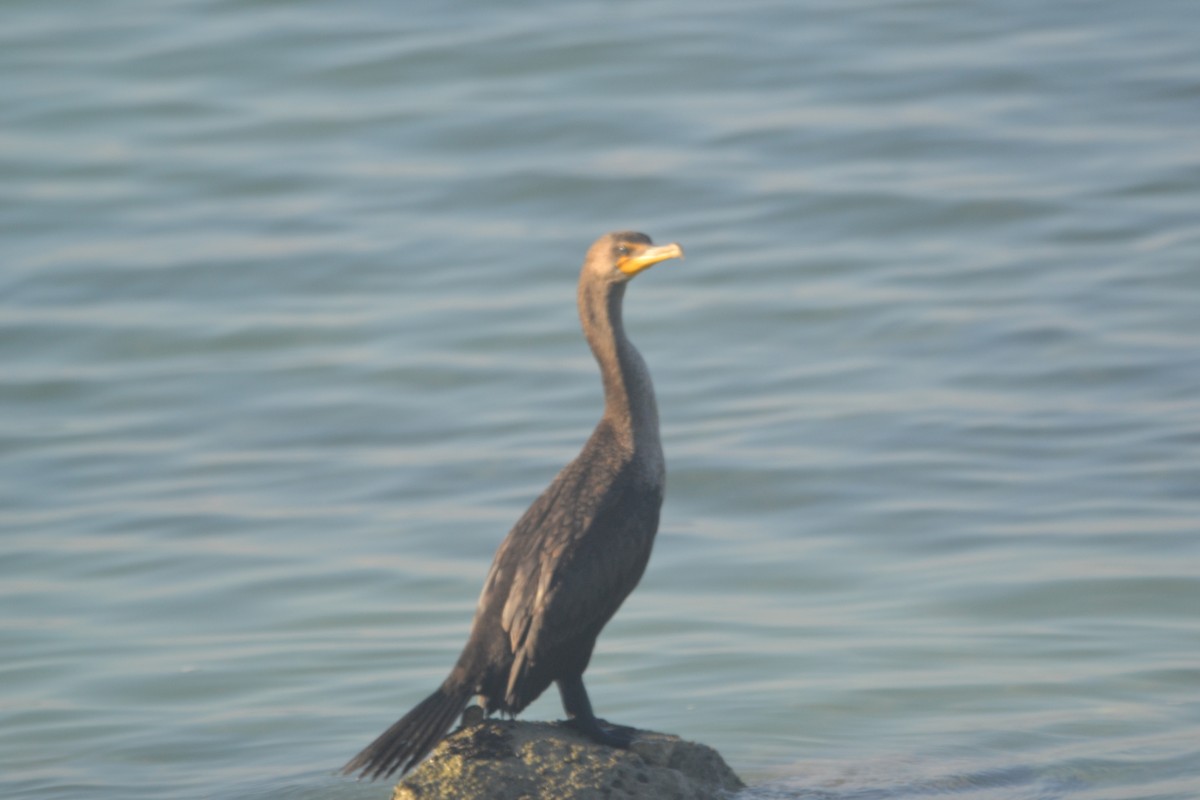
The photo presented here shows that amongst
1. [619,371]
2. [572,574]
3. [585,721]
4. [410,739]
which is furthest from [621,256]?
[410,739]

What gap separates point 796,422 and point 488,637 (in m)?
5.95

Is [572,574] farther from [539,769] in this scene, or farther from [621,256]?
[621,256]

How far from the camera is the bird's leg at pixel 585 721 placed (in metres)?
5.44

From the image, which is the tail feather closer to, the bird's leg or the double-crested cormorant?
the double-crested cormorant

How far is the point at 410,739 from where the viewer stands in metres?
5.30

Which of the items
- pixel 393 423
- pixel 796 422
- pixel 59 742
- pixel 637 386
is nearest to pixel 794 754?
pixel 637 386

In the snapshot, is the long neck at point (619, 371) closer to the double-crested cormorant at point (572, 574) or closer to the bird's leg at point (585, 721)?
the double-crested cormorant at point (572, 574)

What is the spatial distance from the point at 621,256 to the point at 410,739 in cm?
158

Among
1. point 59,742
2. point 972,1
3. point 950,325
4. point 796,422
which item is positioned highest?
point 972,1

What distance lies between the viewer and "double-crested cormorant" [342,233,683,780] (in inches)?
212

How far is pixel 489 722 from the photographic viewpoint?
5.35m

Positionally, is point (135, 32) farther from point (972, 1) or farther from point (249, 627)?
point (249, 627)

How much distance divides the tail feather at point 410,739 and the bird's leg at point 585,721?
37 centimetres

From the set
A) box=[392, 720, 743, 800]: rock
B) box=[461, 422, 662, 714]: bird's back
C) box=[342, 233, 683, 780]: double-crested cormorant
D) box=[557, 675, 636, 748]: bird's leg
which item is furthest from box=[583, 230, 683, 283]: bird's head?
box=[392, 720, 743, 800]: rock
